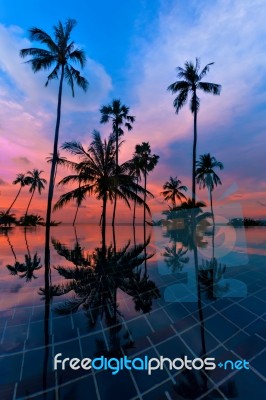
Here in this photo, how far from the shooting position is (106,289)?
15.9 ft

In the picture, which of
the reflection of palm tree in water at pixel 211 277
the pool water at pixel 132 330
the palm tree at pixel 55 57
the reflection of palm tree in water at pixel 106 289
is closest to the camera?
the pool water at pixel 132 330

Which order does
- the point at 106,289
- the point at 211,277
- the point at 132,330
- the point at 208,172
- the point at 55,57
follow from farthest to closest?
the point at 208,172 → the point at 55,57 → the point at 211,277 → the point at 106,289 → the point at 132,330

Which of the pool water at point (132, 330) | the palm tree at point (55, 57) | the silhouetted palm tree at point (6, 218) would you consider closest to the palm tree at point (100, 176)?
the palm tree at point (55, 57)

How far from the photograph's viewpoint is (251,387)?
2002 mm

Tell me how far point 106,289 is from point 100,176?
15.3 metres

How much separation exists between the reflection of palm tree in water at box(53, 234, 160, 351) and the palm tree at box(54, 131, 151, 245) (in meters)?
11.0

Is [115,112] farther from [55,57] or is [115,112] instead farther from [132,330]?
[132,330]

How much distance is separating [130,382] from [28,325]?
1.91 meters

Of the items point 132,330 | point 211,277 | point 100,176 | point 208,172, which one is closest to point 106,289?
point 132,330

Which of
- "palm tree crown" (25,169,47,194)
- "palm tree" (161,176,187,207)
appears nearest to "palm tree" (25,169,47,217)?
"palm tree crown" (25,169,47,194)

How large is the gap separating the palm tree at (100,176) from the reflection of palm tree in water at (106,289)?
11043 mm

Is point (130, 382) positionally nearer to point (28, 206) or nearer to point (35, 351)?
point (35, 351)

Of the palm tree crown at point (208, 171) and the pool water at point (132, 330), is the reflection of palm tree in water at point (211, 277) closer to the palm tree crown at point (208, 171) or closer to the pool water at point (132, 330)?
the pool water at point (132, 330)

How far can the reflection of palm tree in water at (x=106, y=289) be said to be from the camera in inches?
139
